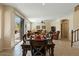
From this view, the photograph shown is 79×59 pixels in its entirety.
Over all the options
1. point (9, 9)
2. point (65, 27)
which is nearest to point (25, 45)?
point (9, 9)

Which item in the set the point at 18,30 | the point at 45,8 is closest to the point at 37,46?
the point at 45,8

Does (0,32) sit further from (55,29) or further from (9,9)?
(55,29)

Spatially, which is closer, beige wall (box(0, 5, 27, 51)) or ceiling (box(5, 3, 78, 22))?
ceiling (box(5, 3, 78, 22))

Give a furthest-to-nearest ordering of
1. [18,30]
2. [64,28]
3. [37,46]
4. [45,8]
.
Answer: [64,28]
[18,30]
[45,8]
[37,46]

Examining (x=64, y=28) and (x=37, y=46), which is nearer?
(x=37, y=46)

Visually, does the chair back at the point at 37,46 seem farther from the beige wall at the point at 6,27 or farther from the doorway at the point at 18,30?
the doorway at the point at 18,30

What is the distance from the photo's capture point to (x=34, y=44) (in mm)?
3908

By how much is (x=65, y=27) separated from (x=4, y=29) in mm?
6059

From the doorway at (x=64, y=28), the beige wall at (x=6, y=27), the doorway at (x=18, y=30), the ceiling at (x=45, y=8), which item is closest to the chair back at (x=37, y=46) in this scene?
the ceiling at (x=45, y=8)

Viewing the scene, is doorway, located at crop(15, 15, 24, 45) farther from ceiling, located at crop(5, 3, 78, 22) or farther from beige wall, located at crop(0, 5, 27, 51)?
beige wall, located at crop(0, 5, 27, 51)

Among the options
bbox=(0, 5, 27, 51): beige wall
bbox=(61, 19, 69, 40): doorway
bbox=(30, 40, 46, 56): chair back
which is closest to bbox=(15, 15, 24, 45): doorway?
bbox=(0, 5, 27, 51): beige wall

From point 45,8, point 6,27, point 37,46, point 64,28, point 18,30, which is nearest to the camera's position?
point 37,46

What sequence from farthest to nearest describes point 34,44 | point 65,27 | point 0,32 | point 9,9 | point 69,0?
point 65,27, point 9,9, point 0,32, point 34,44, point 69,0

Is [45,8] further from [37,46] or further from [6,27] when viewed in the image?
[37,46]
